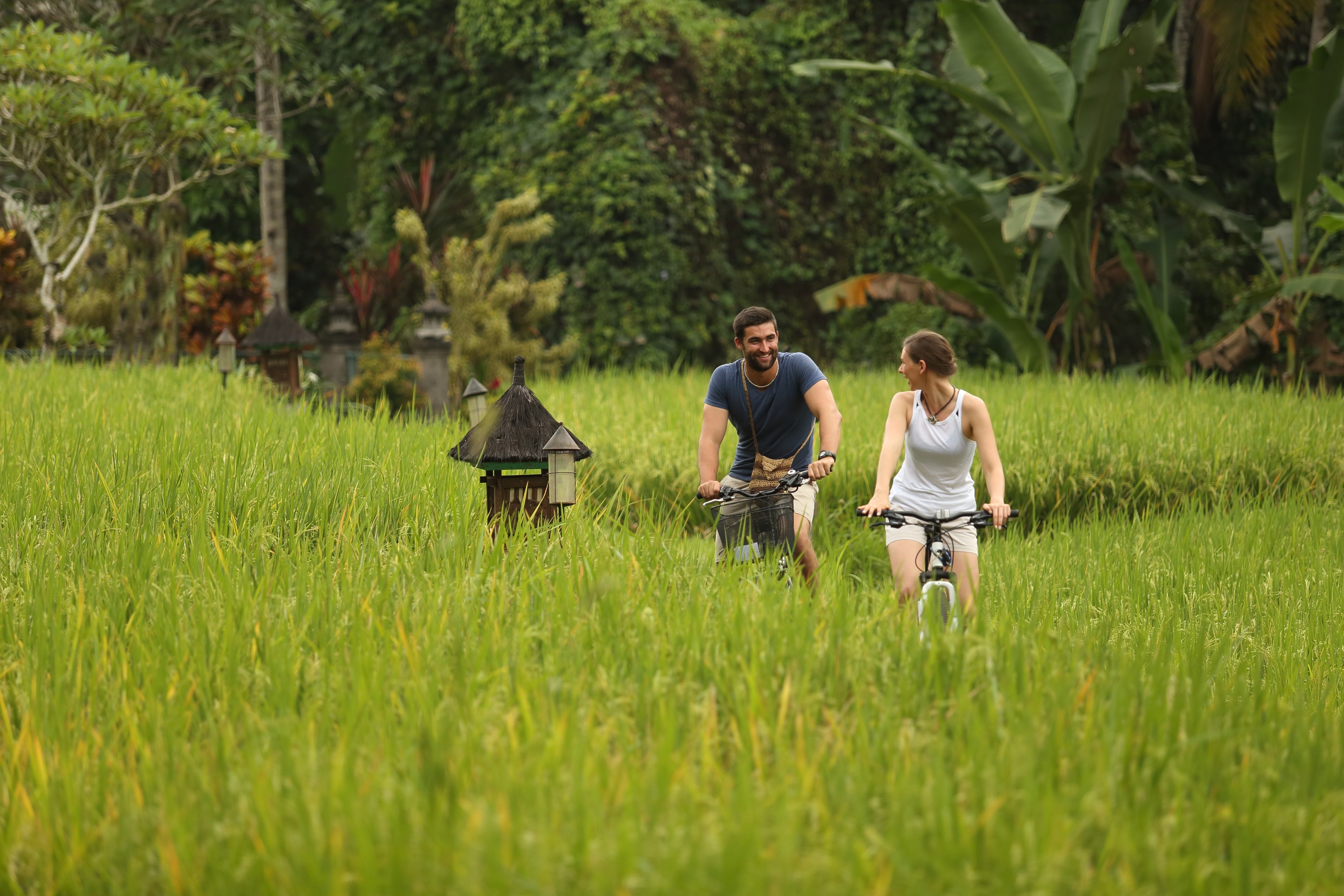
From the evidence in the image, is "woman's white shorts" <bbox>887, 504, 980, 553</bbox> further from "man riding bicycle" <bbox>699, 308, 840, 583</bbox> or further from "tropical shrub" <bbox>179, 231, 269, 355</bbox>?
"tropical shrub" <bbox>179, 231, 269, 355</bbox>

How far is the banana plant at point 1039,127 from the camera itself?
30.3 feet

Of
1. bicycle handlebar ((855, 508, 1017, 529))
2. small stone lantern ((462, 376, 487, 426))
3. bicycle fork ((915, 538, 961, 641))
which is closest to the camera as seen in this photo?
bicycle fork ((915, 538, 961, 641))

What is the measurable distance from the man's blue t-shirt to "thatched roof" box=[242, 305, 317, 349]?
5.50m

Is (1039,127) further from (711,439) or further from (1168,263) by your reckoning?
(711,439)

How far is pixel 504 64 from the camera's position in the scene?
12922 mm


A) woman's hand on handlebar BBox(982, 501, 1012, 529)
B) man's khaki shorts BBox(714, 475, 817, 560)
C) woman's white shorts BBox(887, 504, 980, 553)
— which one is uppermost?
woman's hand on handlebar BBox(982, 501, 1012, 529)

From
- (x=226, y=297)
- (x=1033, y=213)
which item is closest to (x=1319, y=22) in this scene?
(x=1033, y=213)

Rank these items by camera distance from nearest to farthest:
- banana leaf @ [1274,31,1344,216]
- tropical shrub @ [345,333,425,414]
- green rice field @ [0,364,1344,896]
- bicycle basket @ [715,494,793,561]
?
green rice field @ [0,364,1344,896] → bicycle basket @ [715,494,793,561] → banana leaf @ [1274,31,1344,216] → tropical shrub @ [345,333,425,414]

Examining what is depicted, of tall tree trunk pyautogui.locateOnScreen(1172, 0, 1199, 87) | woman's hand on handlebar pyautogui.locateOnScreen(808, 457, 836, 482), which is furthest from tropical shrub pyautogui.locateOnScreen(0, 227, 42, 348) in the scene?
tall tree trunk pyautogui.locateOnScreen(1172, 0, 1199, 87)

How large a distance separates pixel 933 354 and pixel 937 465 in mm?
425

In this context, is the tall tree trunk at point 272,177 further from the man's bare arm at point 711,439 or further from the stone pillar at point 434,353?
the man's bare arm at point 711,439

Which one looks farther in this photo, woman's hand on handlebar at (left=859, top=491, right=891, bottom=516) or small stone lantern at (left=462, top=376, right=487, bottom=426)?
small stone lantern at (left=462, top=376, right=487, bottom=426)

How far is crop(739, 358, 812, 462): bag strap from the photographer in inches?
170

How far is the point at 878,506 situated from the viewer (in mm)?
3660
